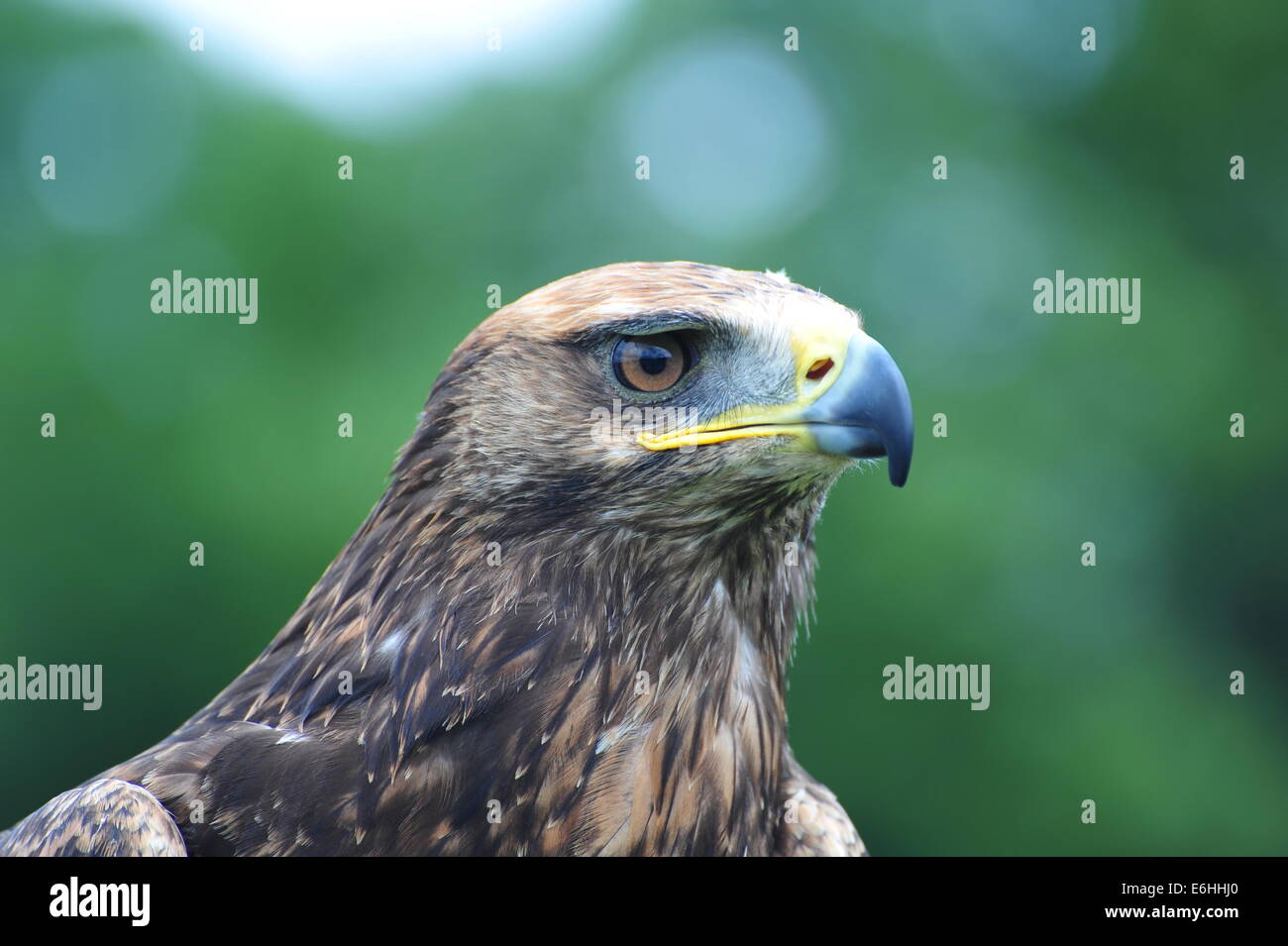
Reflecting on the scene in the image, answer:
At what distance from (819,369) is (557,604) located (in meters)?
0.79

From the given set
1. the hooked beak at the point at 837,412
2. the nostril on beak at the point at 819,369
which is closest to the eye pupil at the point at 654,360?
the hooked beak at the point at 837,412

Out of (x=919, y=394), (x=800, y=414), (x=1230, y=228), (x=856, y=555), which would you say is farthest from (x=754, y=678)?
(x=1230, y=228)

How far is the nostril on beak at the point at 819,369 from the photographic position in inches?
98.3

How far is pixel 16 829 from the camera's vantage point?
9.14 feet

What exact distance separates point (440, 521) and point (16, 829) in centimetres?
133

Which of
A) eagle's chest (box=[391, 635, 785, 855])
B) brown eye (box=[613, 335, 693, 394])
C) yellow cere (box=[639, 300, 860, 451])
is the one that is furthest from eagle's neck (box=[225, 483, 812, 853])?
brown eye (box=[613, 335, 693, 394])

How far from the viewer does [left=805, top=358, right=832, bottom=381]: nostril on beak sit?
2.50 meters

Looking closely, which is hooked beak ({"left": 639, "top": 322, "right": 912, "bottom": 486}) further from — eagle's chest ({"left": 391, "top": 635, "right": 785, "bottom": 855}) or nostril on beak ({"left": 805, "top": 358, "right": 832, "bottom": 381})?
eagle's chest ({"left": 391, "top": 635, "right": 785, "bottom": 855})

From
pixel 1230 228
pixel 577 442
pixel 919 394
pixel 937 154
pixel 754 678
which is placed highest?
pixel 937 154

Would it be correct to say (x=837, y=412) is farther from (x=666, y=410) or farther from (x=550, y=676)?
(x=550, y=676)

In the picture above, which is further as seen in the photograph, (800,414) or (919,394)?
(919,394)

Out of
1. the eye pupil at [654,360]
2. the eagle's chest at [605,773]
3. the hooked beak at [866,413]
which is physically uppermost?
the eye pupil at [654,360]

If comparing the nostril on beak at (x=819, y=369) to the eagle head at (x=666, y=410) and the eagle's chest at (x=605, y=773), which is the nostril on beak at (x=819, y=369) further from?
the eagle's chest at (x=605, y=773)

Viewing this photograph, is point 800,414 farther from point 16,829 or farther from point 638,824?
point 16,829
